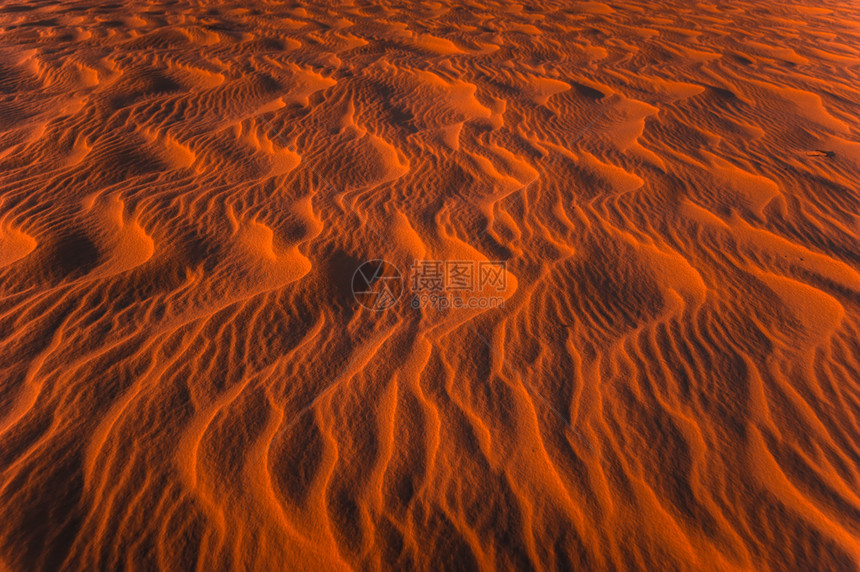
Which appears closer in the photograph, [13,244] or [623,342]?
[623,342]

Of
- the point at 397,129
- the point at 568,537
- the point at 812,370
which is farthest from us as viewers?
the point at 397,129

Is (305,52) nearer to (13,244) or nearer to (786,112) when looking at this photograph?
(13,244)

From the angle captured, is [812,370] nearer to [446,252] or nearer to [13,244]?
[446,252]

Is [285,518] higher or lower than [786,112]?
lower

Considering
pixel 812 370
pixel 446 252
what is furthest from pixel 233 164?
pixel 812 370

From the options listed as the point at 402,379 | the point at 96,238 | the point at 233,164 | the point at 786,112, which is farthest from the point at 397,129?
the point at 786,112

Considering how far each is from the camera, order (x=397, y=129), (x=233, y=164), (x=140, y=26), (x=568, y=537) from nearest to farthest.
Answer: (x=568, y=537) → (x=233, y=164) → (x=397, y=129) → (x=140, y=26)
